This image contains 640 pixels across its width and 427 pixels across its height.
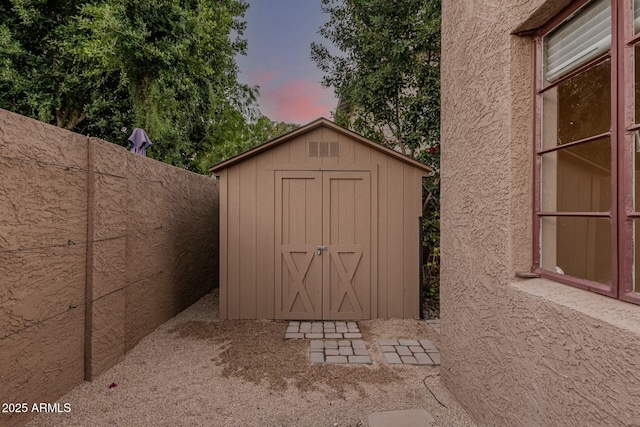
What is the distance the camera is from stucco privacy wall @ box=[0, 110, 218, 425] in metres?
2.34

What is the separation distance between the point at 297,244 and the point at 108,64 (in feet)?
18.8

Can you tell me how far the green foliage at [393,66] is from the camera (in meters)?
6.77

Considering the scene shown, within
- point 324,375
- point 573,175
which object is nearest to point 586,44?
point 573,175

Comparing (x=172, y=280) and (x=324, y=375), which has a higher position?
(x=172, y=280)

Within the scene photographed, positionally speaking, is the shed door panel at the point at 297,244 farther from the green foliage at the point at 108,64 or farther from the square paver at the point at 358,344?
the green foliage at the point at 108,64

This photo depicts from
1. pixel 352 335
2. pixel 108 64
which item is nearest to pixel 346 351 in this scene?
pixel 352 335

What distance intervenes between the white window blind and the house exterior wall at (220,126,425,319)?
313 cm

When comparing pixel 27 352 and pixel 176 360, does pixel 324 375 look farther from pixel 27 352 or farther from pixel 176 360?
pixel 27 352

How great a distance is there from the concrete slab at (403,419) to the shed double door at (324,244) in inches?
95.6

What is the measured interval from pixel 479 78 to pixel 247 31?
12648mm

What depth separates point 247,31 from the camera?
1266 cm

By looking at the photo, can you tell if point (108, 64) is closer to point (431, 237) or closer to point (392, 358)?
point (431, 237)

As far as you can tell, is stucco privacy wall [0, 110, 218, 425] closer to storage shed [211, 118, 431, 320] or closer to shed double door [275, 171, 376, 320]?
storage shed [211, 118, 431, 320]

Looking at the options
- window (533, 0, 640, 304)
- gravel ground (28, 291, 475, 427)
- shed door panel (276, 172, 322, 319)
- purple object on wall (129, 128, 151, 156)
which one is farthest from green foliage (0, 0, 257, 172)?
window (533, 0, 640, 304)
